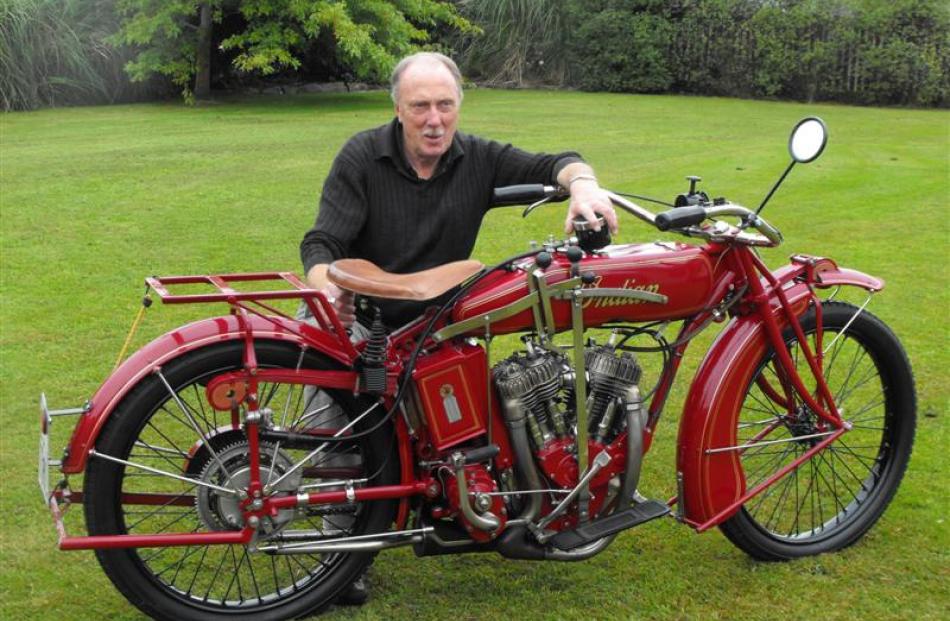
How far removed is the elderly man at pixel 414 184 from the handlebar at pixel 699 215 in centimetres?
11

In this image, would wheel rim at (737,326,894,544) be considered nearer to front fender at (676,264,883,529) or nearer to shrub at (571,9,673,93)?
front fender at (676,264,883,529)

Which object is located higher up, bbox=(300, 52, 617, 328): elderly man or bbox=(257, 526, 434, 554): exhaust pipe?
bbox=(300, 52, 617, 328): elderly man

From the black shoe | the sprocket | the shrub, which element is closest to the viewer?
the sprocket

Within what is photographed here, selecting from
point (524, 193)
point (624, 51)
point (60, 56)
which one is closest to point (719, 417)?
point (524, 193)

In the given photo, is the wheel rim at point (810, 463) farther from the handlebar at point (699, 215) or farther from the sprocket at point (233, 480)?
the sprocket at point (233, 480)

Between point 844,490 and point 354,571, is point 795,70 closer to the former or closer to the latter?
point 844,490

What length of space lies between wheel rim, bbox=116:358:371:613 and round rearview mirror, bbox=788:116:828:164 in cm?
158

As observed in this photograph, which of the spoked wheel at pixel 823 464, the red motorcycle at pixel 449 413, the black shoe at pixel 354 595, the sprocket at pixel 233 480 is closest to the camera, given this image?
the red motorcycle at pixel 449 413

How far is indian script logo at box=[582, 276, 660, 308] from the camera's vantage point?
10.5ft

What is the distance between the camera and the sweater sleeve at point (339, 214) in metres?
3.46

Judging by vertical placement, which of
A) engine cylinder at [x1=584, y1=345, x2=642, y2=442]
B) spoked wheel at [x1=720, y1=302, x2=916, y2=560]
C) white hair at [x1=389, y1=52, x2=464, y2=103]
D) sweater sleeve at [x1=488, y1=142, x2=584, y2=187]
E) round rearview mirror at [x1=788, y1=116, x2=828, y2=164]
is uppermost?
white hair at [x1=389, y1=52, x2=464, y2=103]

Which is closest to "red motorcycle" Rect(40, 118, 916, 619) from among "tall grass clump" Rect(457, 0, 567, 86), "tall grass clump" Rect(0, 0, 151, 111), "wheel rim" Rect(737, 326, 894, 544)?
"wheel rim" Rect(737, 326, 894, 544)

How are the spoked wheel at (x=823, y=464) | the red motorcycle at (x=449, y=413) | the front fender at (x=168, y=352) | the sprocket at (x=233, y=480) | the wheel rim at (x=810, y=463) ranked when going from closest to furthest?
the front fender at (x=168, y=352)
the red motorcycle at (x=449, y=413)
the sprocket at (x=233, y=480)
the spoked wheel at (x=823, y=464)
the wheel rim at (x=810, y=463)

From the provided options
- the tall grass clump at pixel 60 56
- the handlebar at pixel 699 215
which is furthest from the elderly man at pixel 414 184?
the tall grass clump at pixel 60 56
